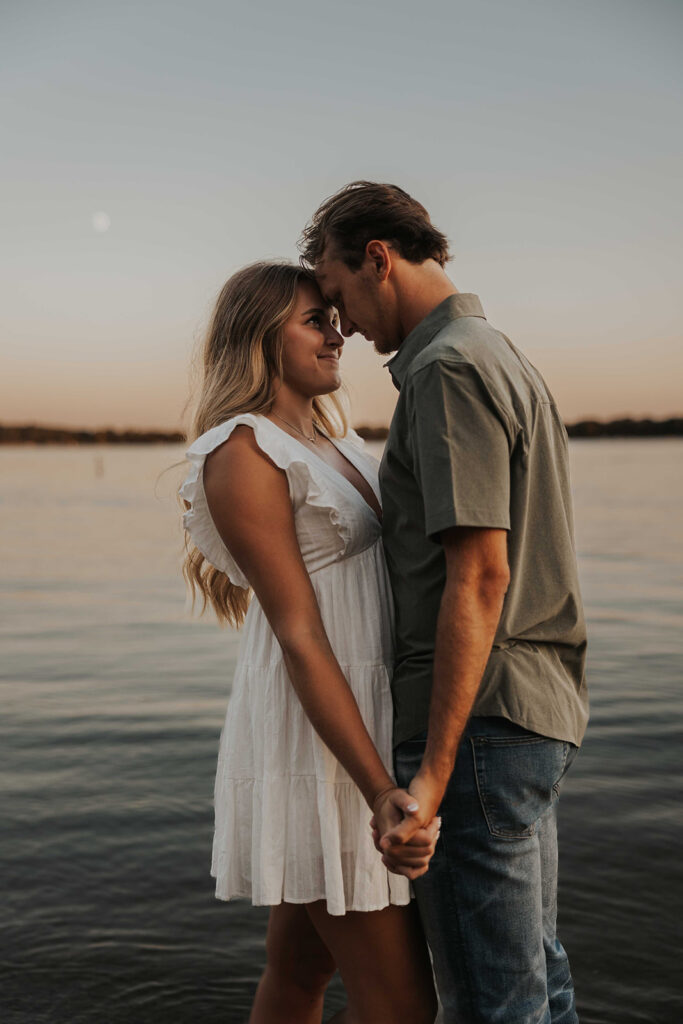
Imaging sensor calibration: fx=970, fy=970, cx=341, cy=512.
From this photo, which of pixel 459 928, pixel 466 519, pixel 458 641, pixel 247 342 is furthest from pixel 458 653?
pixel 247 342

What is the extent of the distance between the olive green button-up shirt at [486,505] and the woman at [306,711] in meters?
0.13

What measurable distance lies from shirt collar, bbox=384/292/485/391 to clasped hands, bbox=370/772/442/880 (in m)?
0.84

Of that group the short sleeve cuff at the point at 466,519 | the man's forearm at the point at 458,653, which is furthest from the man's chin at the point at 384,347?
the man's forearm at the point at 458,653

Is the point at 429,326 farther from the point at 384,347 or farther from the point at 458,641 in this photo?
the point at 458,641

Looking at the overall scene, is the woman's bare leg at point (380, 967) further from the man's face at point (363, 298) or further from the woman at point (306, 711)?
the man's face at point (363, 298)

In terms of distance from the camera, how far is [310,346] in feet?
8.12

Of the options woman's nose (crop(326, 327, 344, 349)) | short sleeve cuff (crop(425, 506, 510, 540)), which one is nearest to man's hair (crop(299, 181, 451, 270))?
woman's nose (crop(326, 327, 344, 349))

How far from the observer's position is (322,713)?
2.04 meters

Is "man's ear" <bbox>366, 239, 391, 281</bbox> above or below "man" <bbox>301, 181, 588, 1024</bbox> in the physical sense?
above

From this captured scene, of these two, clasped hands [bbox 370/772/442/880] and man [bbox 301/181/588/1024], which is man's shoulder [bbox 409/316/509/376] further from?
clasped hands [bbox 370/772/442/880]

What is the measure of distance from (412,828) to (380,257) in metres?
1.22

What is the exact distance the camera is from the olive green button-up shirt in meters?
1.81

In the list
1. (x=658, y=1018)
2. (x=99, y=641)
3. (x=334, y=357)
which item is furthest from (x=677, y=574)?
(x=334, y=357)

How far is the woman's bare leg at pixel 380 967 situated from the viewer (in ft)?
7.00
